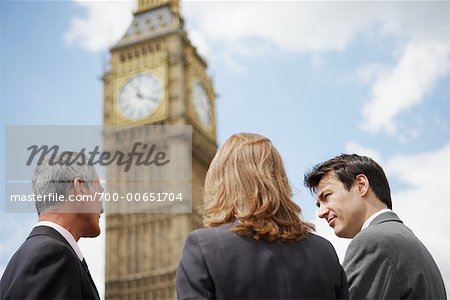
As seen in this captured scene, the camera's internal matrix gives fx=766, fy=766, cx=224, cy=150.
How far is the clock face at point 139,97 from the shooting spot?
69.6 feet

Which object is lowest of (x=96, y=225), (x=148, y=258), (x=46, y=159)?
(x=96, y=225)

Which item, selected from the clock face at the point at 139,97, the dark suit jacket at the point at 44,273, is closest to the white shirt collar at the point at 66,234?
the dark suit jacket at the point at 44,273

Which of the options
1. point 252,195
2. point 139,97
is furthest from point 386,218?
point 139,97

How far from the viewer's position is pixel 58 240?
7.09 ft

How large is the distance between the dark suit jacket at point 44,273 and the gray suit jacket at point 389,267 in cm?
77

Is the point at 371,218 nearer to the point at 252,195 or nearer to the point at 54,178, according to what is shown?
the point at 252,195

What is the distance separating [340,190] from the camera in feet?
7.95

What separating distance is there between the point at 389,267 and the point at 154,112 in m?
19.6

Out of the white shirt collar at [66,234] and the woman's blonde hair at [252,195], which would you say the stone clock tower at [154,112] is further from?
the woman's blonde hair at [252,195]

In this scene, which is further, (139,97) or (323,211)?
(139,97)

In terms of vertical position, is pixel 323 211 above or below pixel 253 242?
above

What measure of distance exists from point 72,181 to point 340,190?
0.83 m

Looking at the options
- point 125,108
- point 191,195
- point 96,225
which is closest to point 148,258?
point 191,195

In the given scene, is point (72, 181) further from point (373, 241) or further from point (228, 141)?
point (373, 241)
